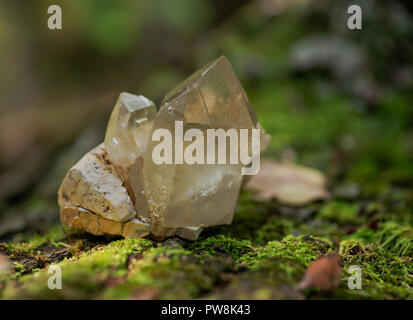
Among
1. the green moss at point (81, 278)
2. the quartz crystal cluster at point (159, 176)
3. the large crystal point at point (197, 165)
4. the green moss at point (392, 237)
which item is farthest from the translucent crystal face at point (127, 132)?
the green moss at point (392, 237)

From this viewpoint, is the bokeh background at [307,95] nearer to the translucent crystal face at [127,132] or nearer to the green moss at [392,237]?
the green moss at [392,237]

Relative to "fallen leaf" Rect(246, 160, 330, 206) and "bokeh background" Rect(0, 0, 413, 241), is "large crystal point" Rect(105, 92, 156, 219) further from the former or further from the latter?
"bokeh background" Rect(0, 0, 413, 241)

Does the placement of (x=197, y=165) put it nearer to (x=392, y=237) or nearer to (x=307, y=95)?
(x=392, y=237)

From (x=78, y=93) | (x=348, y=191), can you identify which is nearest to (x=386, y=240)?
(x=348, y=191)

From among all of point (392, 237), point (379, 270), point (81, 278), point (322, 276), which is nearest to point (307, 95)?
point (392, 237)

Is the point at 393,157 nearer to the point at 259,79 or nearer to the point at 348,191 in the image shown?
the point at 348,191

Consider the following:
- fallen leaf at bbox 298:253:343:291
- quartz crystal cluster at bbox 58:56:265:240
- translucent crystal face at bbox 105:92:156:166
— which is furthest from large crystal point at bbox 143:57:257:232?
fallen leaf at bbox 298:253:343:291

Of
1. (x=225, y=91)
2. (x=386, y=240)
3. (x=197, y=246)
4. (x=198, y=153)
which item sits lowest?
(x=386, y=240)
